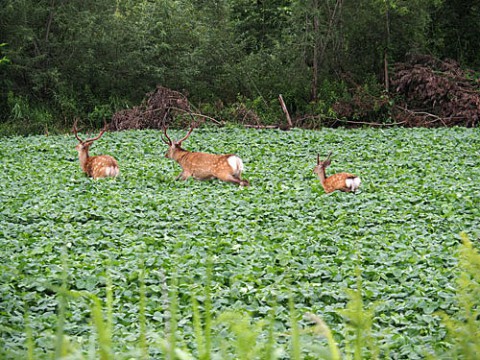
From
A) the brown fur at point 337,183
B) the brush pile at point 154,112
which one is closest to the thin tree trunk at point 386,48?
the brush pile at point 154,112

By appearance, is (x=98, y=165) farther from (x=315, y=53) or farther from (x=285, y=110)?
(x=315, y=53)

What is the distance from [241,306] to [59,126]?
14.3 m

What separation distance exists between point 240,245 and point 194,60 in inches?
533

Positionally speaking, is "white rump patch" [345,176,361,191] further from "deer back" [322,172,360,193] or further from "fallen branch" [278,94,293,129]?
"fallen branch" [278,94,293,129]

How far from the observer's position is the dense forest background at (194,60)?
18.2 meters

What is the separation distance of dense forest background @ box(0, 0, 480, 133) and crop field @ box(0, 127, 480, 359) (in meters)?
6.14

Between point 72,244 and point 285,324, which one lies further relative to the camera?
point 72,244

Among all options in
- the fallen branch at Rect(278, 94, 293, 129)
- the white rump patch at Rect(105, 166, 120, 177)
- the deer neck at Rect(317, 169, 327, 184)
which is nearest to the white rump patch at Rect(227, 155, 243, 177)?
the deer neck at Rect(317, 169, 327, 184)

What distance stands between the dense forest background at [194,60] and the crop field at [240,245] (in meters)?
6.14

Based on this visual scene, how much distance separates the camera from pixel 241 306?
16.2 ft

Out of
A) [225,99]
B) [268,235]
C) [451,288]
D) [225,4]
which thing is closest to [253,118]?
[225,99]

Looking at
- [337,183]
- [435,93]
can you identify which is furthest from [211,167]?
[435,93]

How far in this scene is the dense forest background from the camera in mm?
18234

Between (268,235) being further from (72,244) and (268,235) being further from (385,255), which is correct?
(72,244)
